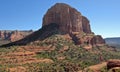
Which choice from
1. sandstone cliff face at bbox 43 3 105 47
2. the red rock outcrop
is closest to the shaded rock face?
sandstone cliff face at bbox 43 3 105 47

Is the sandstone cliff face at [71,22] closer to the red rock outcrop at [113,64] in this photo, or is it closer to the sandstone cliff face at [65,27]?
the sandstone cliff face at [65,27]

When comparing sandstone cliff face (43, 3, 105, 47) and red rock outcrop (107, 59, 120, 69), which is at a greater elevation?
sandstone cliff face (43, 3, 105, 47)

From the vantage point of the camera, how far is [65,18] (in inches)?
6580

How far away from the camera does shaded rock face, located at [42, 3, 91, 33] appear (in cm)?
16599

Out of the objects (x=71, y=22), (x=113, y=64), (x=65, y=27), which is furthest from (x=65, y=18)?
(x=113, y=64)

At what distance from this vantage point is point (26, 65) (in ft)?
371

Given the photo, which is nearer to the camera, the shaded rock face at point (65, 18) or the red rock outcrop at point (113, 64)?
the red rock outcrop at point (113, 64)

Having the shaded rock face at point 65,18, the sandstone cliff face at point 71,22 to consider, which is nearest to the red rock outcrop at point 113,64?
the sandstone cliff face at point 71,22

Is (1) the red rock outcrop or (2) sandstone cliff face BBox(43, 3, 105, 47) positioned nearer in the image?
(1) the red rock outcrop

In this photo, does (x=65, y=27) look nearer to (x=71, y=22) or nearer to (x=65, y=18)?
(x=71, y=22)

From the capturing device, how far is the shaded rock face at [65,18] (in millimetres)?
165988

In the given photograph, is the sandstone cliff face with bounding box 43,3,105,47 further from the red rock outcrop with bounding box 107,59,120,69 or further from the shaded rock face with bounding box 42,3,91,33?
the red rock outcrop with bounding box 107,59,120,69

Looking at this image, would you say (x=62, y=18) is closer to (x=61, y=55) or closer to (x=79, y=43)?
(x=79, y=43)

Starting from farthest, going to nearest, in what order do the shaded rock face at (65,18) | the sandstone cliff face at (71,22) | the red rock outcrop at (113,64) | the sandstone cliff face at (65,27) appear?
the shaded rock face at (65,18), the sandstone cliff face at (71,22), the sandstone cliff face at (65,27), the red rock outcrop at (113,64)
